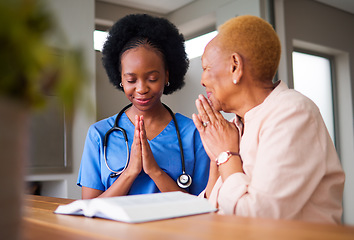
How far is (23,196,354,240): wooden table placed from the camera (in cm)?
54

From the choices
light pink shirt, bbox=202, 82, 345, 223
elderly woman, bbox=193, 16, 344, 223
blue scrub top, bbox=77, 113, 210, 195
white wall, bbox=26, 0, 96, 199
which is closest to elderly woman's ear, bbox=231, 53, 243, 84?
elderly woman, bbox=193, 16, 344, 223

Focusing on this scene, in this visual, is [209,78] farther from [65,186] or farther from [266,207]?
[65,186]

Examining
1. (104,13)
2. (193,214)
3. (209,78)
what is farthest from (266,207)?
(104,13)

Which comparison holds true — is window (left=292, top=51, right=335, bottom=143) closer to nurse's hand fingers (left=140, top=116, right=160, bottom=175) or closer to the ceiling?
the ceiling

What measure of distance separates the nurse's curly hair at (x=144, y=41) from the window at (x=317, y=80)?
100 inches

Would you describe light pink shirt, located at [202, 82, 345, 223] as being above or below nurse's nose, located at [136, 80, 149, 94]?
below

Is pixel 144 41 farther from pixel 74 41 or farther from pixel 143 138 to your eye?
pixel 74 41

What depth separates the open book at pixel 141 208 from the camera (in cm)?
73

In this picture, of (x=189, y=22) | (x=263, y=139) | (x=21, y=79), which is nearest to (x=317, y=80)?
(x=189, y=22)

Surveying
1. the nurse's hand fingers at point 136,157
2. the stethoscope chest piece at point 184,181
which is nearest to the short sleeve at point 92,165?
the nurse's hand fingers at point 136,157

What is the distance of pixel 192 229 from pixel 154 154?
3.07 feet

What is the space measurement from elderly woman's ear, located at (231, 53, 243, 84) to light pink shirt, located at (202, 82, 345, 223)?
0.15 m

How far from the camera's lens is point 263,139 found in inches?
36.4

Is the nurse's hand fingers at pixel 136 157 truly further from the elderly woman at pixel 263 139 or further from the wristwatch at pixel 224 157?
the wristwatch at pixel 224 157
